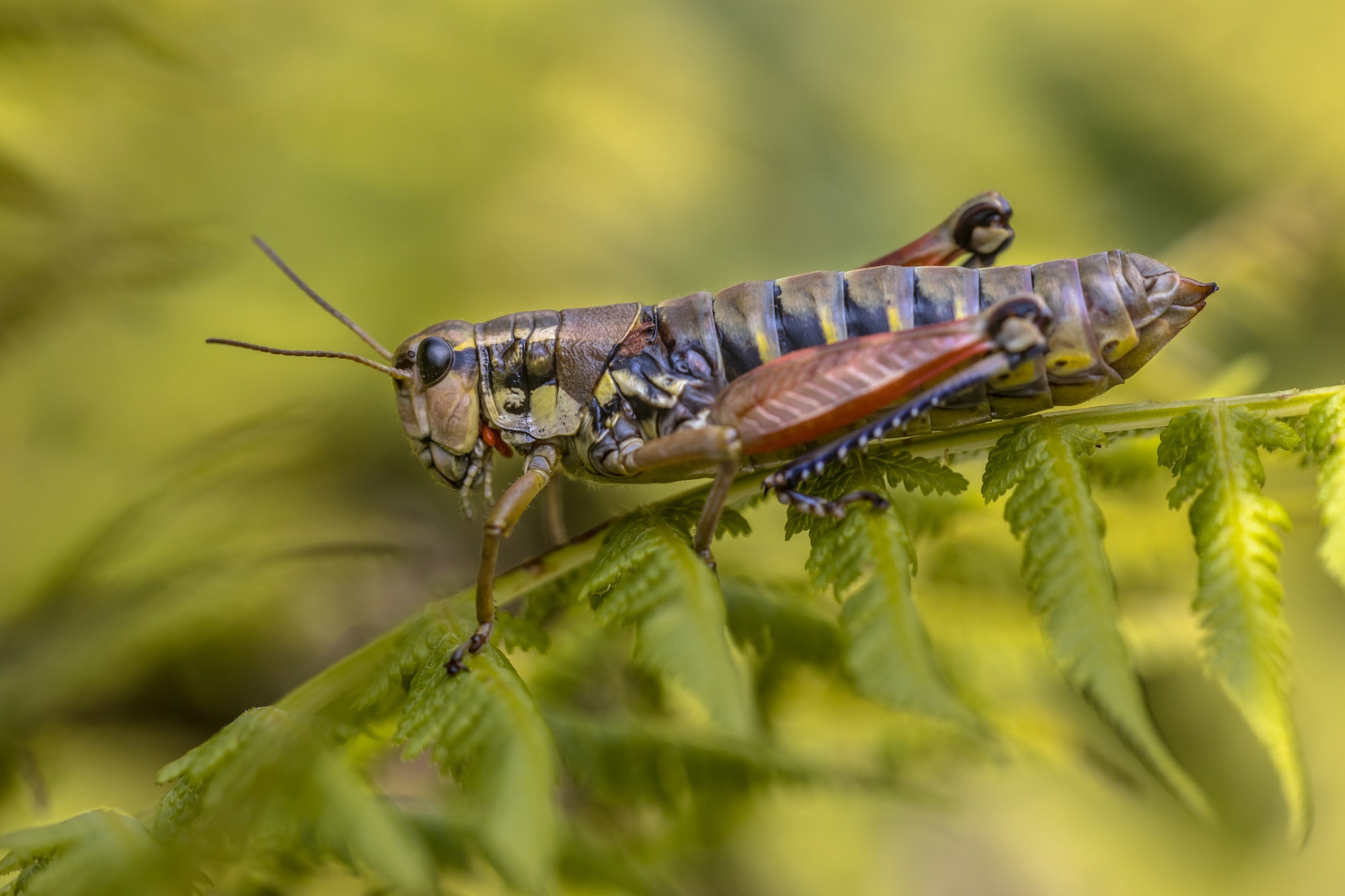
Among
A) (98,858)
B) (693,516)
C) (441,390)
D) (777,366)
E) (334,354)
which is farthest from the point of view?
(441,390)

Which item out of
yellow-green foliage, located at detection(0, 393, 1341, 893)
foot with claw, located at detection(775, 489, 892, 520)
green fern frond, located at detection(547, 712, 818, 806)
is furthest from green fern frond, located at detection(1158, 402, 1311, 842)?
green fern frond, located at detection(547, 712, 818, 806)

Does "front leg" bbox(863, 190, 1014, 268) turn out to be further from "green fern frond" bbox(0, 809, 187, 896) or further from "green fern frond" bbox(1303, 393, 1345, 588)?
"green fern frond" bbox(0, 809, 187, 896)

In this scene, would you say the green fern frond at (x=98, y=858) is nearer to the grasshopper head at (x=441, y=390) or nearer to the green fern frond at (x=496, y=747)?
the green fern frond at (x=496, y=747)

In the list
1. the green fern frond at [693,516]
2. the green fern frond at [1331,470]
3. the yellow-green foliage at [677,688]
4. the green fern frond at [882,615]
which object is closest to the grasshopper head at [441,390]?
the yellow-green foliage at [677,688]

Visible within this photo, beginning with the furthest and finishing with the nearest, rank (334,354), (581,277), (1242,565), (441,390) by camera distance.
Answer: (581,277) → (441,390) → (334,354) → (1242,565)

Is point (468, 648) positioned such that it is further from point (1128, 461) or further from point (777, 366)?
point (1128, 461)

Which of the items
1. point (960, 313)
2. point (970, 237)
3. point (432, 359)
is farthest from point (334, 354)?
point (970, 237)

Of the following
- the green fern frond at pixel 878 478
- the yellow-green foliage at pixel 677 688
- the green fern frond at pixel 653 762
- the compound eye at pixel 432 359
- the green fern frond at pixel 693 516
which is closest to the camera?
the yellow-green foliage at pixel 677 688

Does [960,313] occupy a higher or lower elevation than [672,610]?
higher
